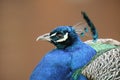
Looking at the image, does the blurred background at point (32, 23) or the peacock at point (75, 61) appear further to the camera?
the blurred background at point (32, 23)

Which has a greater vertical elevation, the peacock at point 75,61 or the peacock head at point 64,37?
the peacock head at point 64,37

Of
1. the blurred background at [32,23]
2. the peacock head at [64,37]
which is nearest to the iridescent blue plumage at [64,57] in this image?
the peacock head at [64,37]

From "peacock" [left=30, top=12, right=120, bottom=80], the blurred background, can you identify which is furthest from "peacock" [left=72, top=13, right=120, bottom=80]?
the blurred background

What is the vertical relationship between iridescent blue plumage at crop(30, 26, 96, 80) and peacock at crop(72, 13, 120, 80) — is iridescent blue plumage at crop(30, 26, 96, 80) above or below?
above

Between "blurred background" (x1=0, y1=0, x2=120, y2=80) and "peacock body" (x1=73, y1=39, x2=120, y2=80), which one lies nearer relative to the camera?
"peacock body" (x1=73, y1=39, x2=120, y2=80)

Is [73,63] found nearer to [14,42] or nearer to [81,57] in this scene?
[81,57]

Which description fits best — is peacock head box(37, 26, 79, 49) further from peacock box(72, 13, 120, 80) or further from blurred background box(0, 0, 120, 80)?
blurred background box(0, 0, 120, 80)

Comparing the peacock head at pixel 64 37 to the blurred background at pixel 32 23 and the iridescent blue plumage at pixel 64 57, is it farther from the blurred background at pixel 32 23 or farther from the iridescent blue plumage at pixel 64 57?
the blurred background at pixel 32 23

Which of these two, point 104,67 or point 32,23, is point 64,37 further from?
point 32,23
